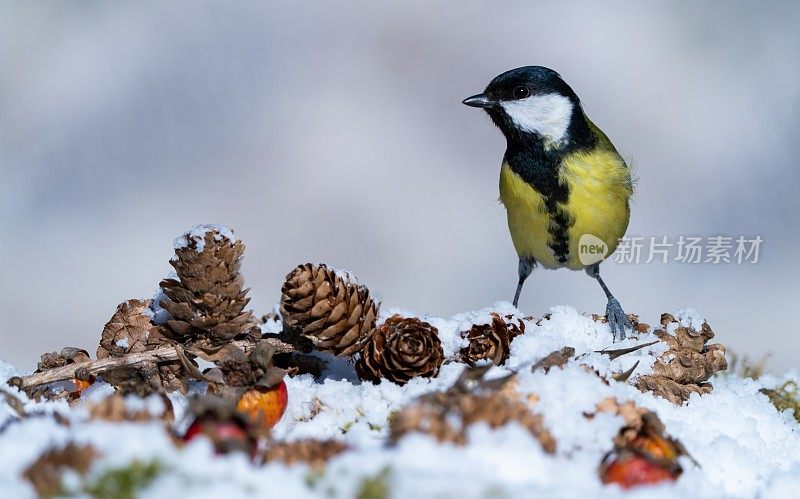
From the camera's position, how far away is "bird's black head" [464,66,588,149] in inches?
74.0

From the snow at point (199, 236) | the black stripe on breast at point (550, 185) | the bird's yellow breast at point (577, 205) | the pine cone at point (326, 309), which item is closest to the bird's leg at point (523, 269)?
the bird's yellow breast at point (577, 205)

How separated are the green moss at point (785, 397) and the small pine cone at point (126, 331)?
3.57 feet

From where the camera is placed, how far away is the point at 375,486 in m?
0.63

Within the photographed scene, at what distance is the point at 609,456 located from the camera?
2.56 feet

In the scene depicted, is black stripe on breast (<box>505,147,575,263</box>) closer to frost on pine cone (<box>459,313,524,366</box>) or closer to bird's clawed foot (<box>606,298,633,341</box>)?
bird's clawed foot (<box>606,298,633,341</box>)

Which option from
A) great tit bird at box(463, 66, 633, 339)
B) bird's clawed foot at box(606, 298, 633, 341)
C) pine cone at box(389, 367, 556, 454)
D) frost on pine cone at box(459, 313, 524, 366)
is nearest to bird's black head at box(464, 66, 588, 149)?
great tit bird at box(463, 66, 633, 339)

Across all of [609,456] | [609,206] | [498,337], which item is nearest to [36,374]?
[498,337]

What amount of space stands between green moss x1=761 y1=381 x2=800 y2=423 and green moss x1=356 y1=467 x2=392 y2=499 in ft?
3.48

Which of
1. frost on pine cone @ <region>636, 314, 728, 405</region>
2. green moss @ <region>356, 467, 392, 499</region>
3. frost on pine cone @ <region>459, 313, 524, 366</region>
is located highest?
green moss @ <region>356, 467, 392, 499</region>

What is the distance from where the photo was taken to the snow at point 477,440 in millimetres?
650

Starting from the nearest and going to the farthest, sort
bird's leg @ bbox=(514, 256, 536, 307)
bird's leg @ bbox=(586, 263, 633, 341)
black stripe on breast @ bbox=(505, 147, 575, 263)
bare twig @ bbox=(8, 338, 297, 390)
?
bare twig @ bbox=(8, 338, 297, 390) → bird's leg @ bbox=(586, 263, 633, 341) → black stripe on breast @ bbox=(505, 147, 575, 263) → bird's leg @ bbox=(514, 256, 536, 307)

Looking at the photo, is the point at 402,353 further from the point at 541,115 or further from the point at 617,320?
the point at 541,115

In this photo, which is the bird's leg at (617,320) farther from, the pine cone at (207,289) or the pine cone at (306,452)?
the pine cone at (306,452)

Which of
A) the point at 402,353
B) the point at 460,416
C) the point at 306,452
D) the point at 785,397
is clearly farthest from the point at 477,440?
the point at 785,397
